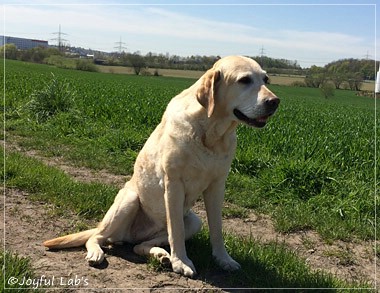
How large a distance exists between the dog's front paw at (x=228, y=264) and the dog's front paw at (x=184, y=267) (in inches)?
11.5

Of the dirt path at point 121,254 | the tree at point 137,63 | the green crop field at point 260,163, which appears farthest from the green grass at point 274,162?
the tree at point 137,63

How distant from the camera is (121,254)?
4.05m

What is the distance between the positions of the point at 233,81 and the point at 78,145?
641cm

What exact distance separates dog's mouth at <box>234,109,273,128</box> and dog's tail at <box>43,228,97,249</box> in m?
1.85

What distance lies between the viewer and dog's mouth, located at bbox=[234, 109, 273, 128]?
11.3ft

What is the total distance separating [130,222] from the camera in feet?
13.6

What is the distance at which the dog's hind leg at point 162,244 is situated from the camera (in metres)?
3.77

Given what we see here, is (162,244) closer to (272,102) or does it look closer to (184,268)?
(184,268)

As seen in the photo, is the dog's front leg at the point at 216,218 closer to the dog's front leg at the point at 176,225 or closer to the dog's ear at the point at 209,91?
the dog's front leg at the point at 176,225

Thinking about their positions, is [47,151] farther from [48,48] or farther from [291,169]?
[48,48]

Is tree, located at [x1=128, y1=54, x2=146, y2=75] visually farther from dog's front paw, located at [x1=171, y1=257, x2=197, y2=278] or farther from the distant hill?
dog's front paw, located at [x1=171, y1=257, x2=197, y2=278]

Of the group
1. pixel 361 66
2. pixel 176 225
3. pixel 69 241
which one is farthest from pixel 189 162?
pixel 361 66

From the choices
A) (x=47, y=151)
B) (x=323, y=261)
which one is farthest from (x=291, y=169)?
(x=47, y=151)

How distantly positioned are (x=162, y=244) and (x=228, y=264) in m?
0.70
